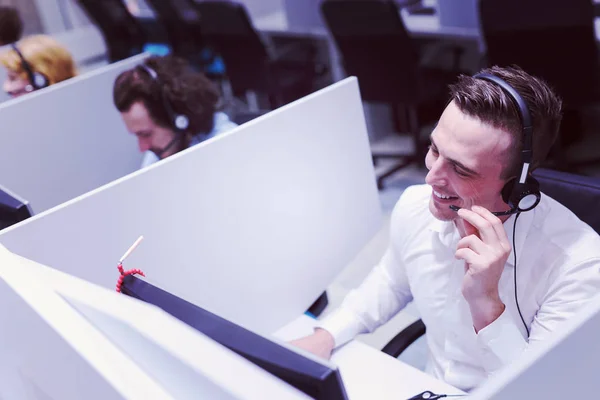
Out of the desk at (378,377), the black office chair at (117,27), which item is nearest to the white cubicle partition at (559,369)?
the desk at (378,377)

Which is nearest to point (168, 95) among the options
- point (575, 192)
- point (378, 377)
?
point (378, 377)

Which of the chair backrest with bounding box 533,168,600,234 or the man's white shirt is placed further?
the chair backrest with bounding box 533,168,600,234

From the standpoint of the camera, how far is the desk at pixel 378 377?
4.17ft

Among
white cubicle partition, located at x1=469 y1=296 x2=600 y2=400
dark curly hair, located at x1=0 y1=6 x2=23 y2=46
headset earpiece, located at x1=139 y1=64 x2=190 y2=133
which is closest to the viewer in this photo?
white cubicle partition, located at x1=469 y1=296 x2=600 y2=400

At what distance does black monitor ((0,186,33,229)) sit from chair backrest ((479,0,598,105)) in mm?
1855

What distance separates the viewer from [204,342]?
748 mm

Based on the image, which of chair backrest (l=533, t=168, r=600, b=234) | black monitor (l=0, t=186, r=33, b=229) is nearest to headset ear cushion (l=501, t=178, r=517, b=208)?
chair backrest (l=533, t=168, r=600, b=234)

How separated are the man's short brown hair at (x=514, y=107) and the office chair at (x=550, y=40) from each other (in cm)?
141

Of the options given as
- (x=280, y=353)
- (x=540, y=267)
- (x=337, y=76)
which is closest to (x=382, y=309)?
(x=540, y=267)

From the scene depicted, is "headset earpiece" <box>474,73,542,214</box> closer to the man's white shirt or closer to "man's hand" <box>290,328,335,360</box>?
the man's white shirt

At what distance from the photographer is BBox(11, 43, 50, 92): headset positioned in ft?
7.89

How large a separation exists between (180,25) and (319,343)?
3.48 meters

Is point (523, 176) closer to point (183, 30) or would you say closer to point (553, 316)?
point (553, 316)

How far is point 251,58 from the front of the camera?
3.64 meters
